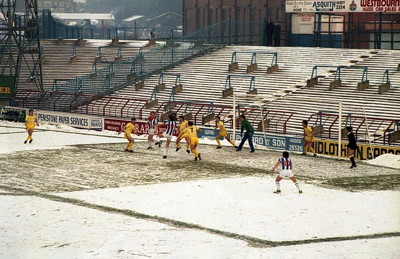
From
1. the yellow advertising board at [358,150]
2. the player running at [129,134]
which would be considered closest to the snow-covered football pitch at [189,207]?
the player running at [129,134]

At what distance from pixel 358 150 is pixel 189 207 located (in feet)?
43.5

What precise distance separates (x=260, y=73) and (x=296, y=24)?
31.1 ft

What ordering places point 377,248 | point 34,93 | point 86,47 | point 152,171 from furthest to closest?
point 86,47 → point 34,93 → point 152,171 → point 377,248

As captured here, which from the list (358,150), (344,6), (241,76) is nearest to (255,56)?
(241,76)

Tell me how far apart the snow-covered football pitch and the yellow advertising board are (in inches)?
48.5

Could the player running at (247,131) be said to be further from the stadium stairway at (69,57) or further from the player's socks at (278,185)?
the stadium stairway at (69,57)

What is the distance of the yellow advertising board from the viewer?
1547 inches

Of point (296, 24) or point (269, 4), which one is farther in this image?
point (269, 4)

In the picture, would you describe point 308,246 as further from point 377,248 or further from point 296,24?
point 296,24

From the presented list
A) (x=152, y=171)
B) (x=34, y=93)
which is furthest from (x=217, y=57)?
(x=152, y=171)

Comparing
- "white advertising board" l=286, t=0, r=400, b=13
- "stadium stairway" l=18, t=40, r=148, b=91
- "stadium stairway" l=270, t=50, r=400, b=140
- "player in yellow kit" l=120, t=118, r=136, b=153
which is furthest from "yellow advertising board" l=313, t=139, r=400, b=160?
"stadium stairway" l=18, t=40, r=148, b=91

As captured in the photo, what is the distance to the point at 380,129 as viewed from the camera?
138 ft

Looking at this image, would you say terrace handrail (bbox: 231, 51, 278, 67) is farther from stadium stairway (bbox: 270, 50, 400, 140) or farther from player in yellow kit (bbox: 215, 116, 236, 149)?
player in yellow kit (bbox: 215, 116, 236, 149)

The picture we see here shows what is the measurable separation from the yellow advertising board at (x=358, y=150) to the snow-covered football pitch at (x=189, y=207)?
4.04 feet
